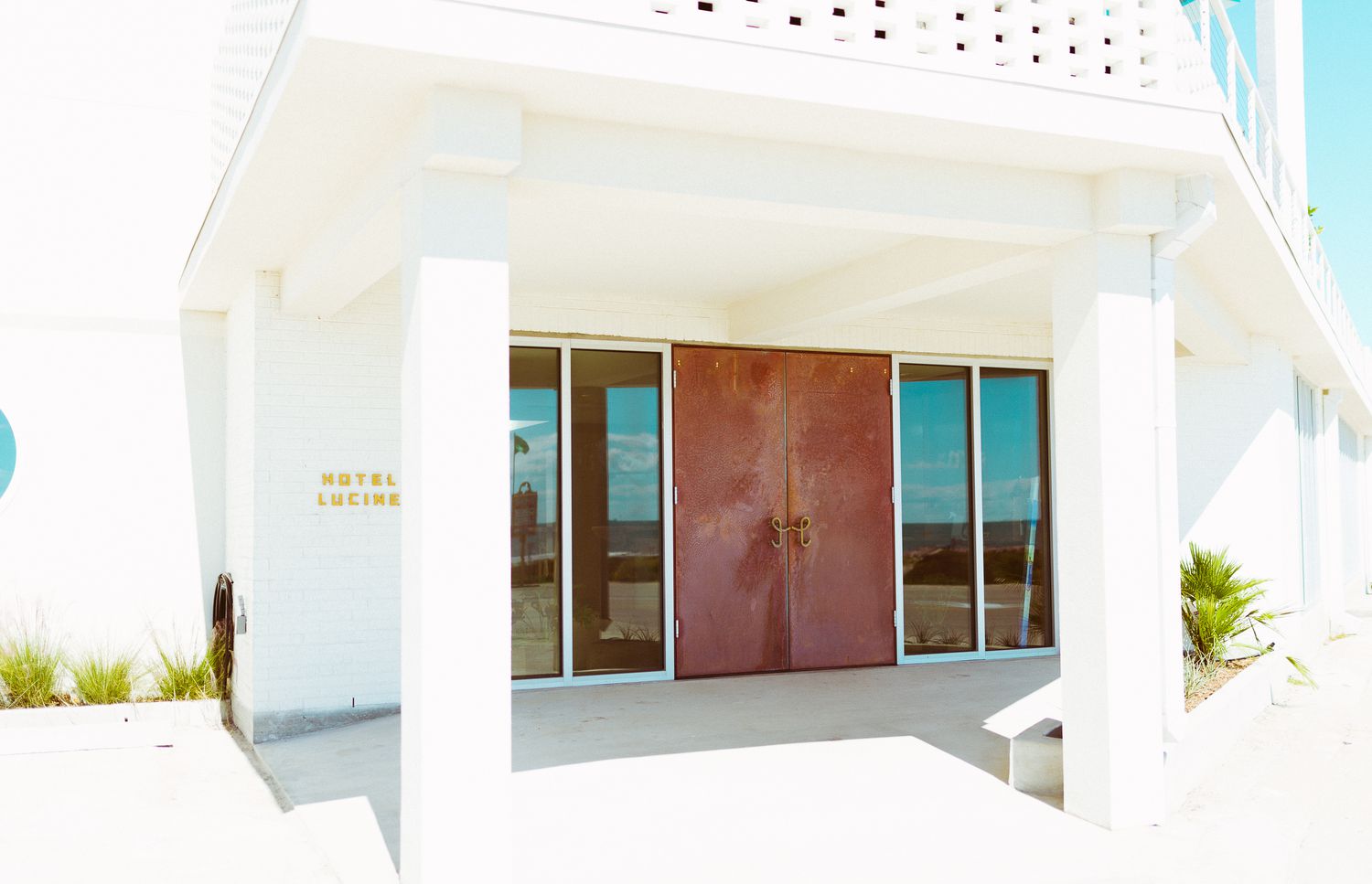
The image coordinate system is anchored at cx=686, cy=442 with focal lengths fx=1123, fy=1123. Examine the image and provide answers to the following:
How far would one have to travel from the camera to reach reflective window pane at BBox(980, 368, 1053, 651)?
384 inches

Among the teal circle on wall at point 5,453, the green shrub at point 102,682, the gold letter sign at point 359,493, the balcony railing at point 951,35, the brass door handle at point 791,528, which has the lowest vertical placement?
the green shrub at point 102,682

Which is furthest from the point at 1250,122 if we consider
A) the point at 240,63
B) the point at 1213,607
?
the point at 240,63

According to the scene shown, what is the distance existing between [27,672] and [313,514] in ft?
6.57

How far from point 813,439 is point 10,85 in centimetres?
626

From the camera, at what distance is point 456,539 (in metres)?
3.83

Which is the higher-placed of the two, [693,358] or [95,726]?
[693,358]

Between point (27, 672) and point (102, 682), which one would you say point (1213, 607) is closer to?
point (102, 682)

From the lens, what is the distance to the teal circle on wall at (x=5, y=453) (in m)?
7.39

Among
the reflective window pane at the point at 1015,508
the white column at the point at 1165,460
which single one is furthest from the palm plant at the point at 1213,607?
the white column at the point at 1165,460

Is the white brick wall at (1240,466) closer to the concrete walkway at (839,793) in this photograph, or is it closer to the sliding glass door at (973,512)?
the sliding glass door at (973,512)

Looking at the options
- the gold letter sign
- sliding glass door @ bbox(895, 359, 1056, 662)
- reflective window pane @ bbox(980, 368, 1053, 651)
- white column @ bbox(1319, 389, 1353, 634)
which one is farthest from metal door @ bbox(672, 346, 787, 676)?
white column @ bbox(1319, 389, 1353, 634)

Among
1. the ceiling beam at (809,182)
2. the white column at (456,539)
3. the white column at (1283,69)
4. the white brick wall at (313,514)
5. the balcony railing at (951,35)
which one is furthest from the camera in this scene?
the white column at (1283,69)

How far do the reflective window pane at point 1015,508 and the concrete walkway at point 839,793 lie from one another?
1892 millimetres

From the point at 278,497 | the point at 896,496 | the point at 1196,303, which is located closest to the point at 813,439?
the point at 896,496
